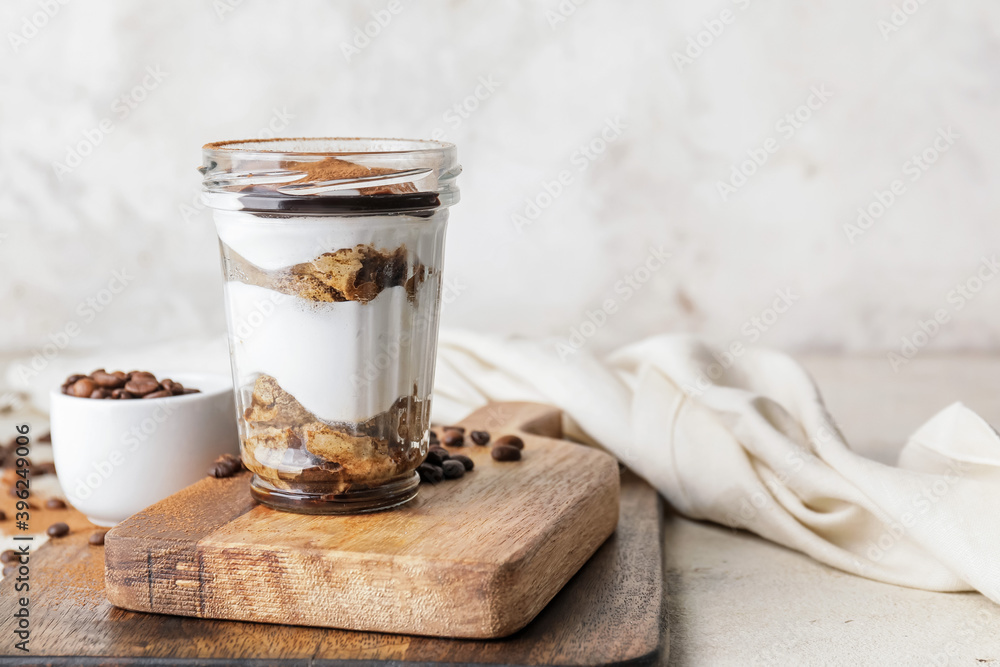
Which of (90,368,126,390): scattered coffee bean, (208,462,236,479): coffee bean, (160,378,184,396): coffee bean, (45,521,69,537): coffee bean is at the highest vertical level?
(90,368,126,390): scattered coffee bean

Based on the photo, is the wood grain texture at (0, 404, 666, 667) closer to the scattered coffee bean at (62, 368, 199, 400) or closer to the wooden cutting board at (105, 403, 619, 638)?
the wooden cutting board at (105, 403, 619, 638)

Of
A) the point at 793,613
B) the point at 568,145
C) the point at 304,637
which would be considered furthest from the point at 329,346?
the point at 568,145

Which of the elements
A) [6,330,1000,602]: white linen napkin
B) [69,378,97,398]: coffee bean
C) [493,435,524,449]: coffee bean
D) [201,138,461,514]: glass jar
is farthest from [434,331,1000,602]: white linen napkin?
[69,378,97,398]: coffee bean

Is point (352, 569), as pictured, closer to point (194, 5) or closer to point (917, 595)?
point (917, 595)

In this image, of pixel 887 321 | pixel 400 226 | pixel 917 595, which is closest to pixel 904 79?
pixel 887 321

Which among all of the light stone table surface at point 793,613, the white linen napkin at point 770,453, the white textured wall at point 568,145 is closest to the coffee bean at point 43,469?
the white linen napkin at point 770,453

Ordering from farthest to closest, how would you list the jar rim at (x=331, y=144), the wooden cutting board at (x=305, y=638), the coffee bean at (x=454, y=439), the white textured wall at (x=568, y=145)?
the white textured wall at (x=568, y=145) → the coffee bean at (x=454, y=439) → the jar rim at (x=331, y=144) → the wooden cutting board at (x=305, y=638)

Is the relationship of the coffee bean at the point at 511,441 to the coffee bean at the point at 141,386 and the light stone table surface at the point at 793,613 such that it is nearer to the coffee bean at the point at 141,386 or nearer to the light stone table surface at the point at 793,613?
the light stone table surface at the point at 793,613
